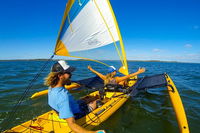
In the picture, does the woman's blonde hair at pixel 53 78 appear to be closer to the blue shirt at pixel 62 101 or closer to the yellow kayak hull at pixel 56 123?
the blue shirt at pixel 62 101

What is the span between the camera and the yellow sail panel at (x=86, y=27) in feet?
14.5

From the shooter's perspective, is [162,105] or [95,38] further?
[162,105]

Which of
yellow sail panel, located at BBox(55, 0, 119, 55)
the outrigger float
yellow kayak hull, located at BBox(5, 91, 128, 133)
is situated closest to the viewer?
yellow kayak hull, located at BBox(5, 91, 128, 133)

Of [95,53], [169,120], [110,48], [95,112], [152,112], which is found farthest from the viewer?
[110,48]

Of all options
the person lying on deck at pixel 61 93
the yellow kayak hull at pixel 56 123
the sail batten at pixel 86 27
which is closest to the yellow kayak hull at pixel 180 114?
the yellow kayak hull at pixel 56 123

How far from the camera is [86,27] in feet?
15.8

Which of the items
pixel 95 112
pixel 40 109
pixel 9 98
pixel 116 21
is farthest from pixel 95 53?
pixel 9 98

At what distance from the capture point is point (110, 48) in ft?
19.7

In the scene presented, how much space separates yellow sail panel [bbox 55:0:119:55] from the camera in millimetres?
4410

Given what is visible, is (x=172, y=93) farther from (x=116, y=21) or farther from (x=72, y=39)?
(x=72, y=39)

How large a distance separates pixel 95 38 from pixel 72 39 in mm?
1061

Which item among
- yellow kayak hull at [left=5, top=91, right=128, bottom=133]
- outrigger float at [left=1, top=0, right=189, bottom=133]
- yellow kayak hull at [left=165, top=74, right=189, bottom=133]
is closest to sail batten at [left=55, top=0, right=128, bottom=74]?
outrigger float at [left=1, top=0, right=189, bottom=133]

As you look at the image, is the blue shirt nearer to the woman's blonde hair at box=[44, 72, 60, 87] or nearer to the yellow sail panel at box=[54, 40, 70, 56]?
the woman's blonde hair at box=[44, 72, 60, 87]

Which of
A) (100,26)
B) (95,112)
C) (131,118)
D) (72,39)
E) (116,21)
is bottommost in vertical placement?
(131,118)
